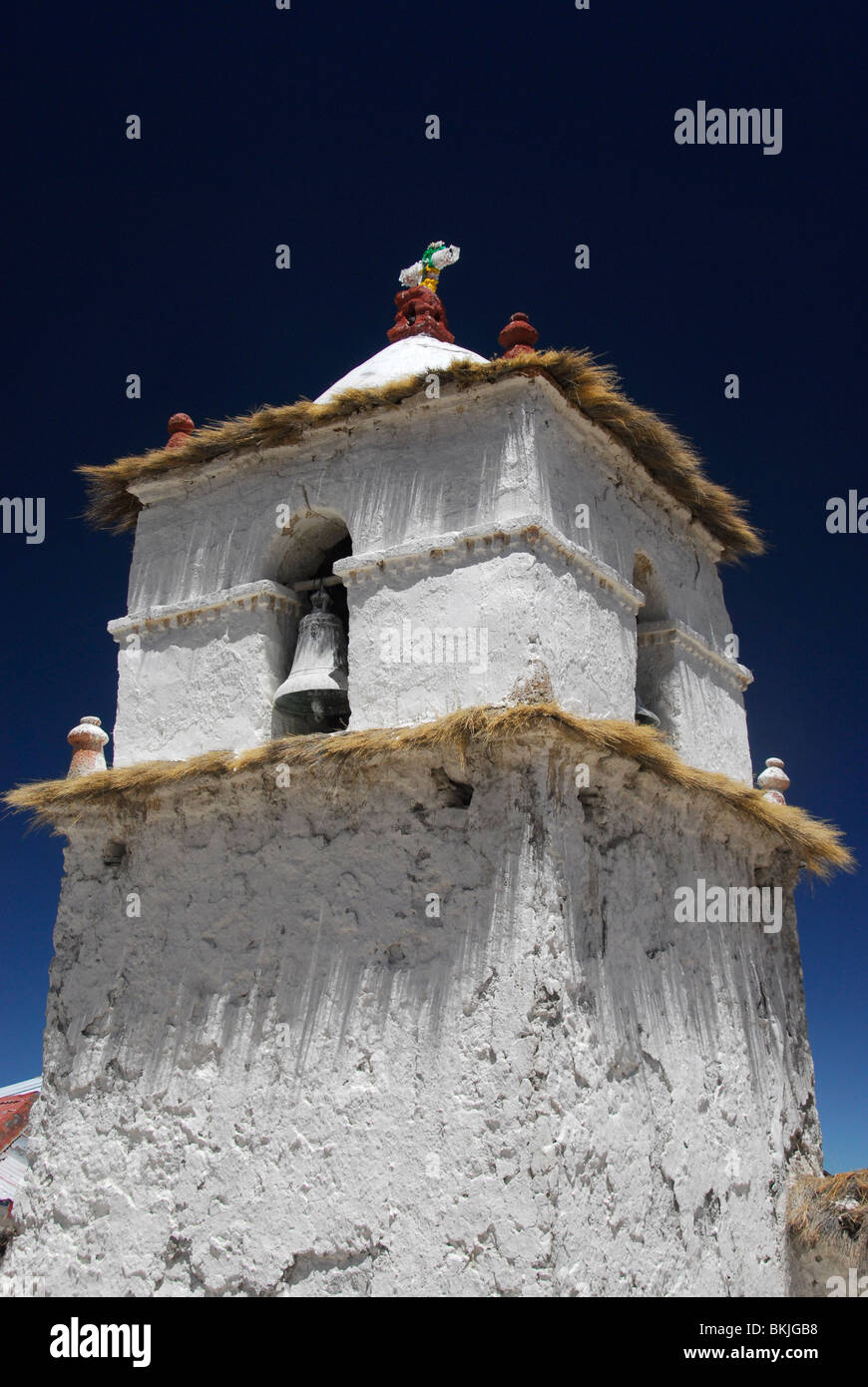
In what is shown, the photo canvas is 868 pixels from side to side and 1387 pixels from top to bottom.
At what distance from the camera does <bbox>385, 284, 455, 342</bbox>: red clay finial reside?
8.85 metres

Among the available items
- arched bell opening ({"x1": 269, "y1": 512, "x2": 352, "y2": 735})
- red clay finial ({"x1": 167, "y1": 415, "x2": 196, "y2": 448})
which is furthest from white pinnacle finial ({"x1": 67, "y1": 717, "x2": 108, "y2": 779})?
red clay finial ({"x1": 167, "y1": 415, "x2": 196, "y2": 448})

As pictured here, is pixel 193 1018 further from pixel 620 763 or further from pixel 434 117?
pixel 434 117

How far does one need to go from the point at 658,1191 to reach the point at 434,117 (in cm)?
628

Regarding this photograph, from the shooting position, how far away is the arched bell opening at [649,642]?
25.6ft

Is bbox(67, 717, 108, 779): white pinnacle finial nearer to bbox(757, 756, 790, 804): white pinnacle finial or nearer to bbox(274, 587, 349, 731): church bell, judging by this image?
bbox(274, 587, 349, 731): church bell

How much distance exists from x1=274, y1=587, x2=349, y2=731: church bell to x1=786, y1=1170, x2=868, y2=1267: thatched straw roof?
3903mm

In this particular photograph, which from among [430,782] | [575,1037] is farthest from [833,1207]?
[430,782]

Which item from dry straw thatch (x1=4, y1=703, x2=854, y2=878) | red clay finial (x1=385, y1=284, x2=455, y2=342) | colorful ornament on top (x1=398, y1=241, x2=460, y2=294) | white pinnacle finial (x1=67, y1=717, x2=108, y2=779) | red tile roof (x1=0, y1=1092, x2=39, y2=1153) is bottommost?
red tile roof (x1=0, y1=1092, x2=39, y2=1153)

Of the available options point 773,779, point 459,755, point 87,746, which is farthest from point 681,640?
point 87,746

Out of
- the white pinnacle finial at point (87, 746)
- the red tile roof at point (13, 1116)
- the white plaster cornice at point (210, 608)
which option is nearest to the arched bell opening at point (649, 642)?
the white plaster cornice at point (210, 608)

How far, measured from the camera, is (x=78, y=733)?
7.19 meters

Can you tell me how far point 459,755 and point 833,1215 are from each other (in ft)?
11.8

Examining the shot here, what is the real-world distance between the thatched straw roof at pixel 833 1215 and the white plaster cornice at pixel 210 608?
4626mm

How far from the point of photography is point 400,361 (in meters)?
8.13
